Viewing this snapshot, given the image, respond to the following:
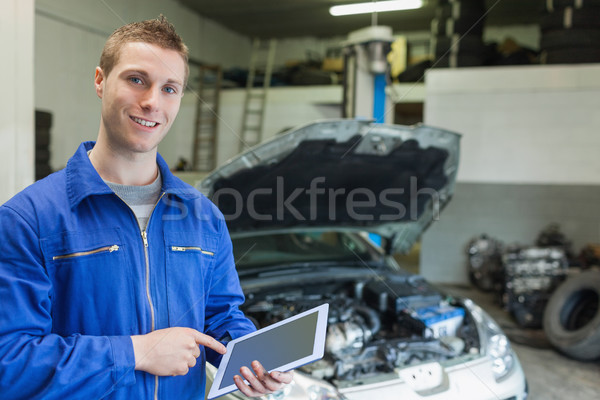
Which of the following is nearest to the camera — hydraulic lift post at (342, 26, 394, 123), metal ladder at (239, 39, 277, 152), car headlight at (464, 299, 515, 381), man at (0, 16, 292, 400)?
man at (0, 16, 292, 400)

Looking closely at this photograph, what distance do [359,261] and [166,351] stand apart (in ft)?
7.06

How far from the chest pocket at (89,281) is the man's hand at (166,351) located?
0.08 metres

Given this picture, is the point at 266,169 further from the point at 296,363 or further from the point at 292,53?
the point at 292,53

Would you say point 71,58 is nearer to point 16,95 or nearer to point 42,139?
point 42,139

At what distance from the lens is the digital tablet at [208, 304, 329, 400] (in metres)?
1.03

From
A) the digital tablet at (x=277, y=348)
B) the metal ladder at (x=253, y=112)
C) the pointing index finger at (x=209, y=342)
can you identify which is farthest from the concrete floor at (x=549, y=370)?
the metal ladder at (x=253, y=112)

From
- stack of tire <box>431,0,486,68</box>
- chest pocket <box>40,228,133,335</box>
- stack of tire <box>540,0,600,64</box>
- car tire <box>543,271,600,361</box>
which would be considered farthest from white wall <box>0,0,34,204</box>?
stack of tire <box>540,0,600,64</box>

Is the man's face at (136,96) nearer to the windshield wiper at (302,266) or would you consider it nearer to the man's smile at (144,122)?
the man's smile at (144,122)

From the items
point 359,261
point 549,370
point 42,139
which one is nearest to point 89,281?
point 359,261

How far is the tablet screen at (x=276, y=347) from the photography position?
3.43ft

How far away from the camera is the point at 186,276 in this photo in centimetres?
110

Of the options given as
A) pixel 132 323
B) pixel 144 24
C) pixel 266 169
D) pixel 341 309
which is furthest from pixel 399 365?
pixel 144 24

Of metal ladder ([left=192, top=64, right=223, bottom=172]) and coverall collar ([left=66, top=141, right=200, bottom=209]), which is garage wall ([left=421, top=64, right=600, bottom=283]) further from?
coverall collar ([left=66, top=141, right=200, bottom=209])

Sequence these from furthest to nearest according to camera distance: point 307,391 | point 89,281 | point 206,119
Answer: point 206,119 < point 307,391 < point 89,281
